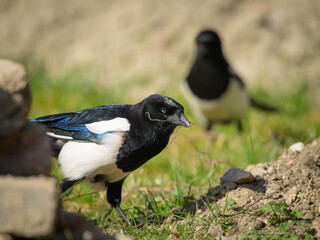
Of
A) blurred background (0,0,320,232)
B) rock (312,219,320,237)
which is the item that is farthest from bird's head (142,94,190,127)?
blurred background (0,0,320,232)

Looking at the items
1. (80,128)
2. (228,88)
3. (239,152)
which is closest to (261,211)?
(80,128)

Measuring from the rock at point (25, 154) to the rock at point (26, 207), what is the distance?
23 cm

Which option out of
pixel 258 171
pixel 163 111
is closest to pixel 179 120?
pixel 163 111

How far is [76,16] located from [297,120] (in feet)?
13.0

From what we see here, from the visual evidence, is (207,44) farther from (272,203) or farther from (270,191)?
(272,203)

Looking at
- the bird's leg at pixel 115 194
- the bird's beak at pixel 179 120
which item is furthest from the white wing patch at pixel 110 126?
the bird's leg at pixel 115 194

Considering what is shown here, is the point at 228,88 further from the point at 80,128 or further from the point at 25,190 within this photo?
the point at 25,190

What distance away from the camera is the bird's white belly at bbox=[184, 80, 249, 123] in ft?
17.5

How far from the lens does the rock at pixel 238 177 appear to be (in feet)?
9.03

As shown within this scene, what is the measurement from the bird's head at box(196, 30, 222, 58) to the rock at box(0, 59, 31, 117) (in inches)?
137

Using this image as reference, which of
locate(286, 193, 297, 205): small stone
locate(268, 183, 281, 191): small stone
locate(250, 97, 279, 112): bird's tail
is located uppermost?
locate(268, 183, 281, 191): small stone

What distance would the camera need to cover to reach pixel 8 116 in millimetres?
1757

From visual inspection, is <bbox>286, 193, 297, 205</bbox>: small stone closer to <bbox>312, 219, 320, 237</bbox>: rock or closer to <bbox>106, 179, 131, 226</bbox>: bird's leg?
<bbox>312, 219, 320, 237</bbox>: rock

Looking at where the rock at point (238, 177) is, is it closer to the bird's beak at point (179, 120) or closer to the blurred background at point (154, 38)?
the bird's beak at point (179, 120)
